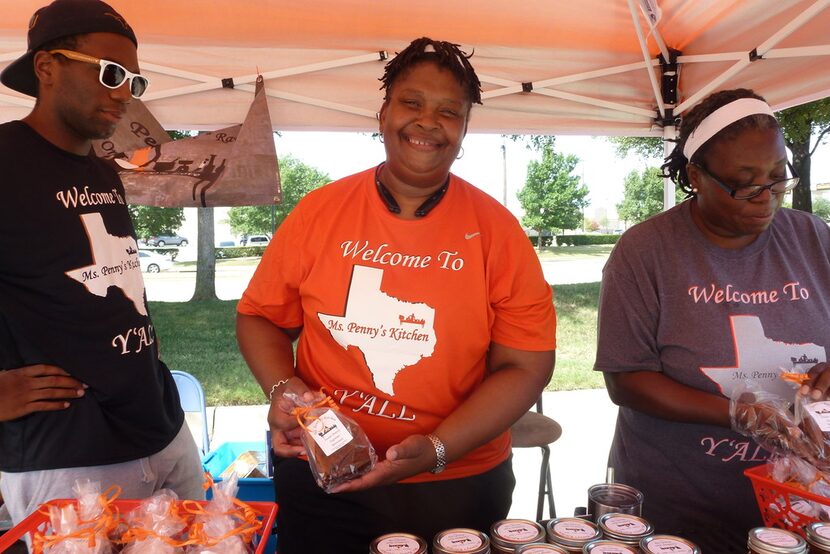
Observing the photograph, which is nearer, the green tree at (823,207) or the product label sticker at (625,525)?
the product label sticker at (625,525)

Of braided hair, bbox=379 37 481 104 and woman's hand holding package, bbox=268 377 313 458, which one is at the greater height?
braided hair, bbox=379 37 481 104

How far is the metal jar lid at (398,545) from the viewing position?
1228mm

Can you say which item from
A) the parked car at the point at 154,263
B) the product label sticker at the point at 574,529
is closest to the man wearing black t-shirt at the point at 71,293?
the product label sticker at the point at 574,529

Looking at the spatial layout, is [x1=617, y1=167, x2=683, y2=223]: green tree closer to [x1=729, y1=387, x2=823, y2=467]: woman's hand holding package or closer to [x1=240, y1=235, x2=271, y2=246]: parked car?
[x1=240, y1=235, x2=271, y2=246]: parked car

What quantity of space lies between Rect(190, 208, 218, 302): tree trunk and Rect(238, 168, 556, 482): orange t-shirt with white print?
36.4 feet

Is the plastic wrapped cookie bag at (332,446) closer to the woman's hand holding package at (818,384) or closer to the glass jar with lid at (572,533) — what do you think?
the glass jar with lid at (572,533)

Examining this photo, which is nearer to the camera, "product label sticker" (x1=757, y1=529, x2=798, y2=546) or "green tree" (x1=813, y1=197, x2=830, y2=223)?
"product label sticker" (x1=757, y1=529, x2=798, y2=546)

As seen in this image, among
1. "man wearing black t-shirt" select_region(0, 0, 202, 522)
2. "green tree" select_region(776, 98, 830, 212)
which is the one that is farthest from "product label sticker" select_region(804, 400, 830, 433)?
"green tree" select_region(776, 98, 830, 212)

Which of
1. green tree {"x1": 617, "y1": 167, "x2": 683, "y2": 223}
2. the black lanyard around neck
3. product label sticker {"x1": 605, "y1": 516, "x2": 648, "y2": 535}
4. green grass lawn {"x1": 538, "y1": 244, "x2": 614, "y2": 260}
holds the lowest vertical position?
product label sticker {"x1": 605, "y1": 516, "x2": 648, "y2": 535}

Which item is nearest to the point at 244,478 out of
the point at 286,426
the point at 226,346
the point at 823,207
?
the point at 286,426

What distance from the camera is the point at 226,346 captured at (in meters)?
11.5

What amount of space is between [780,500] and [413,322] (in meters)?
0.97

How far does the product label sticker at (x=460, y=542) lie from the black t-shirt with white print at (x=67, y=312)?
3.99 feet

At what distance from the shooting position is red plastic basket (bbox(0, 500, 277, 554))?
1.12 meters
